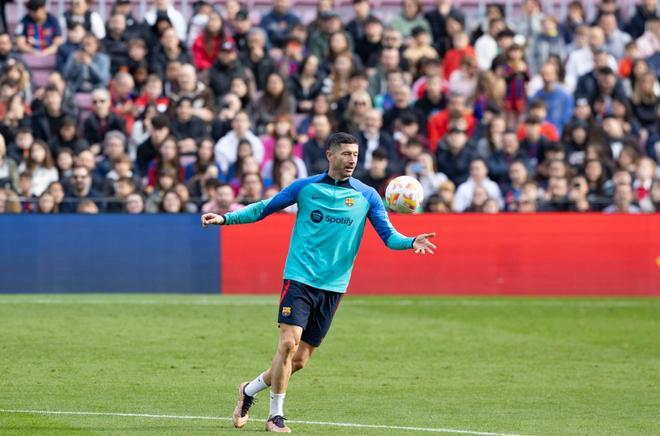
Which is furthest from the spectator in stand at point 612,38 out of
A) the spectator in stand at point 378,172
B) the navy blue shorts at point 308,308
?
the navy blue shorts at point 308,308

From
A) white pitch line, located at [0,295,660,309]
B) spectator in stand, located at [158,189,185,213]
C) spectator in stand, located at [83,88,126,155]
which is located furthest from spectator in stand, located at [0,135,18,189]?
spectator in stand, located at [158,189,185,213]

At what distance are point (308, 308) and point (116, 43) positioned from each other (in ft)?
49.7

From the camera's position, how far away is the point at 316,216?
10.6 m

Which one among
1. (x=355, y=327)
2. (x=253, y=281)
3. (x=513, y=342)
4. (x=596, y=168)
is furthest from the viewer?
(x=596, y=168)

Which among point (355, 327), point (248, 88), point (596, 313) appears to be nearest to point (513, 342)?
point (355, 327)

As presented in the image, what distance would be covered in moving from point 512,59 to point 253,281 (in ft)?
21.7

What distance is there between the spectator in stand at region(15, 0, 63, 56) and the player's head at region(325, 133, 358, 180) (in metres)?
15.3

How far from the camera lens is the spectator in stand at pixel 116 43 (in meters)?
24.7

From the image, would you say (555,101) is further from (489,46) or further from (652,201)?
(652,201)

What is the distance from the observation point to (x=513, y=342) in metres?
16.7

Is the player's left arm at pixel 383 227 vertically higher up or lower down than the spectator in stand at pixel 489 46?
higher up

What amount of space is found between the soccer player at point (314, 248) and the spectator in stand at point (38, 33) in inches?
601

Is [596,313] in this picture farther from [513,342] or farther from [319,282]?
[319,282]

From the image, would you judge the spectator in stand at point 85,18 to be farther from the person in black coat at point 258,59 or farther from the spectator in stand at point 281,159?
the spectator in stand at point 281,159
